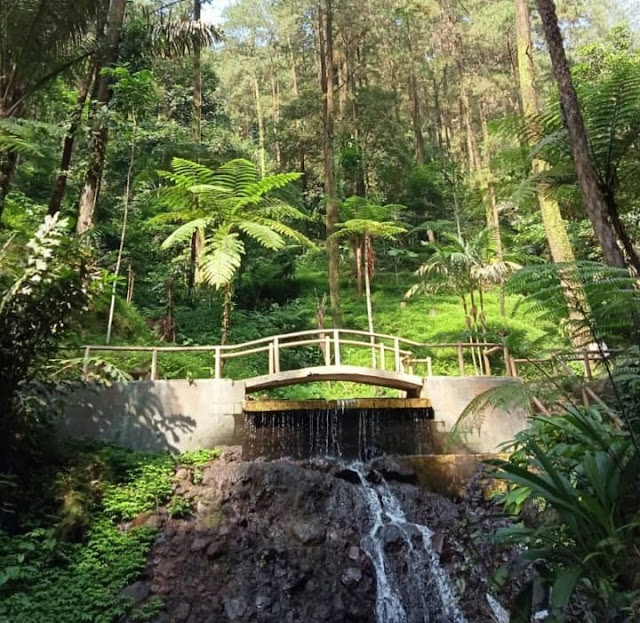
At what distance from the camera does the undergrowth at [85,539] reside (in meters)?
5.11

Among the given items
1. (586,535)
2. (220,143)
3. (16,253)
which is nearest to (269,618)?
(586,535)

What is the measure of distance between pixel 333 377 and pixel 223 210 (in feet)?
13.8

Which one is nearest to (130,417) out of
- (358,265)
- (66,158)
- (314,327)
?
(66,158)

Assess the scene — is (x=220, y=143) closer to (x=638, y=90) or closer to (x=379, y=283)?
(x=379, y=283)

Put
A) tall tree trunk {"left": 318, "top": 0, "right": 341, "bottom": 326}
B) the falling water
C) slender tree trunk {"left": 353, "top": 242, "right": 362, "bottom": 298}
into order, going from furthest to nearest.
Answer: slender tree trunk {"left": 353, "top": 242, "right": 362, "bottom": 298} → tall tree trunk {"left": 318, "top": 0, "right": 341, "bottom": 326} → the falling water

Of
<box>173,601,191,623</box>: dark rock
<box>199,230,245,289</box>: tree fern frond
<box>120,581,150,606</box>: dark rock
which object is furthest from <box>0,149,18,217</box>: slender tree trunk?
<box>173,601,191,623</box>: dark rock

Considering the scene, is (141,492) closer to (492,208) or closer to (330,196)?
(330,196)

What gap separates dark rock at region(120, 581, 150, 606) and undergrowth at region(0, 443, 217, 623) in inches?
2.6

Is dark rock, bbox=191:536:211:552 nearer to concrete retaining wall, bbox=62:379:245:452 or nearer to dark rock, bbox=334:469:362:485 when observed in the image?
concrete retaining wall, bbox=62:379:245:452

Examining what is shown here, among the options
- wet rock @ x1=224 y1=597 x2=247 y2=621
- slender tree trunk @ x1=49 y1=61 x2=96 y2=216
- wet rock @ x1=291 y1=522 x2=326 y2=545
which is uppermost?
slender tree trunk @ x1=49 y1=61 x2=96 y2=216

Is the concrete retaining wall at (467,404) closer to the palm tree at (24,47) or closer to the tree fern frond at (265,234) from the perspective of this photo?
the tree fern frond at (265,234)

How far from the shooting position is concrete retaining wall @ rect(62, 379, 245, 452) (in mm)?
8141

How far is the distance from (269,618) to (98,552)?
201 cm

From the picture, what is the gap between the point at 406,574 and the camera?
6551 millimetres
